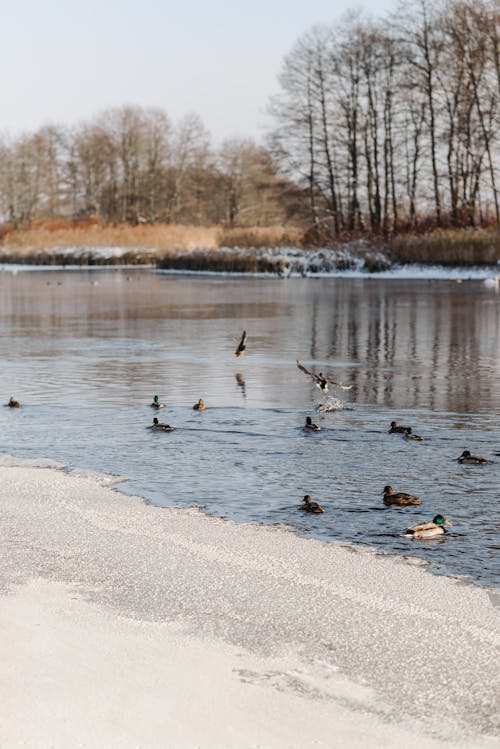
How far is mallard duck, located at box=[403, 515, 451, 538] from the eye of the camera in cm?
794

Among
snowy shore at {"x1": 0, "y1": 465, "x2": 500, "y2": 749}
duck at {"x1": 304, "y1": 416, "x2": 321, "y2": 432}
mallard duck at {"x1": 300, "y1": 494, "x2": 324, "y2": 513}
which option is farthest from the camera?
duck at {"x1": 304, "y1": 416, "x2": 321, "y2": 432}

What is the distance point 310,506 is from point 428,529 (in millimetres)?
1170

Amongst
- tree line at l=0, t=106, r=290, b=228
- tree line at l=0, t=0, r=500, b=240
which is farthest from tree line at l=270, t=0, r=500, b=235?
tree line at l=0, t=106, r=290, b=228

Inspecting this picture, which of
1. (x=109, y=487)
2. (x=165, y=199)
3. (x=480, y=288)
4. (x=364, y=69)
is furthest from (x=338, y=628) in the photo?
(x=165, y=199)

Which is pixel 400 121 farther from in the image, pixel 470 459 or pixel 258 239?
pixel 470 459

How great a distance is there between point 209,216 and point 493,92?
192ft

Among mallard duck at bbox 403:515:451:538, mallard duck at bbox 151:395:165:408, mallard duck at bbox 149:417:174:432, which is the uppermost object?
mallard duck at bbox 151:395:165:408

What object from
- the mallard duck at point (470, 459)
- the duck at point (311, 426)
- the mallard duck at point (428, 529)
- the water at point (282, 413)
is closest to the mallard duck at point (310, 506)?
the water at point (282, 413)

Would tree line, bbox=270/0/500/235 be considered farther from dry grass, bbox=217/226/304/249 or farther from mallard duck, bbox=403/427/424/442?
mallard duck, bbox=403/427/424/442

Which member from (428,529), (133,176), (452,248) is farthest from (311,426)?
(133,176)

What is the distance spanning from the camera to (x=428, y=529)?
7938mm

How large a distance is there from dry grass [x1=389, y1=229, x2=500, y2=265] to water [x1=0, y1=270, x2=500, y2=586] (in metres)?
17.5

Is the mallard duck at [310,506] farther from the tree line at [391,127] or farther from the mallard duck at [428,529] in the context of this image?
the tree line at [391,127]

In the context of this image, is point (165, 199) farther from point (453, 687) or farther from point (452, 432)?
point (453, 687)
